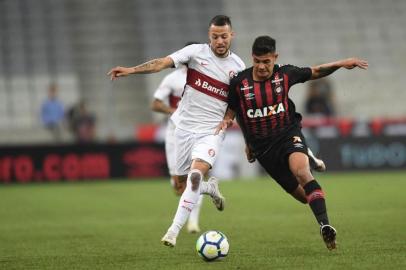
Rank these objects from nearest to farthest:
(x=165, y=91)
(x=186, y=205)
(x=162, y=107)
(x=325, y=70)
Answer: (x=186, y=205)
(x=325, y=70)
(x=162, y=107)
(x=165, y=91)

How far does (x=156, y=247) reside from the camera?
28.6ft

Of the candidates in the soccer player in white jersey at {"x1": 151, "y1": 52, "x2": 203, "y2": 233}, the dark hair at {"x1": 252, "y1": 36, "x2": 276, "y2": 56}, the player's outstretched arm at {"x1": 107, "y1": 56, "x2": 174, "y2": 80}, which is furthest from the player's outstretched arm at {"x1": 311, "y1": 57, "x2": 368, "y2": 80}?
the soccer player in white jersey at {"x1": 151, "y1": 52, "x2": 203, "y2": 233}

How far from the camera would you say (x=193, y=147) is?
887 cm

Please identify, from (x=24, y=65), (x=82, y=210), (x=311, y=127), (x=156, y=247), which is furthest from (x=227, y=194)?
(x=24, y=65)

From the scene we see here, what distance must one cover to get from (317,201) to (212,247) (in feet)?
3.70

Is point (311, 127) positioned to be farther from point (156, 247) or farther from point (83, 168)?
point (156, 247)

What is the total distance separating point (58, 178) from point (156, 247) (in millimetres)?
12090

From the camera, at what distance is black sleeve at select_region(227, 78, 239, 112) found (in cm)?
852

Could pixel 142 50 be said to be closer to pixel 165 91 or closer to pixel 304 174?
pixel 165 91

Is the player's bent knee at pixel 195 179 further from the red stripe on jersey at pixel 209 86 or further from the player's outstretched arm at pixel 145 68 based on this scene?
the player's outstretched arm at pixel 145 68

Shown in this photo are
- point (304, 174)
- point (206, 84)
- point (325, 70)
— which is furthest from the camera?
point (206, 84)

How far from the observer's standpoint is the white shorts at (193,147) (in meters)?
8.52

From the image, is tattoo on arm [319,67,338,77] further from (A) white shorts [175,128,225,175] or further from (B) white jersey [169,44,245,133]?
(A) white shorts [175,128,225,175]

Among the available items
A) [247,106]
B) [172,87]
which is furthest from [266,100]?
[172,87]
